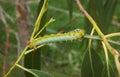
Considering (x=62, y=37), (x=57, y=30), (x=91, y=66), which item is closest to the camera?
(x=62, y=37)

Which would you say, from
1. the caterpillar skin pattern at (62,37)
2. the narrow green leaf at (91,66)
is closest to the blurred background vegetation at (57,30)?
the narrow green leaf at (91,66)

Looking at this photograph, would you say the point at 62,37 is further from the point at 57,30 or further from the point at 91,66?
the point at 57,30

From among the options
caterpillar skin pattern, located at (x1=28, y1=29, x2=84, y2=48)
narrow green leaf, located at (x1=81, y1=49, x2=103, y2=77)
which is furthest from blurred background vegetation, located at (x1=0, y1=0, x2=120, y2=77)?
caterpillar skin pattern, located at (x1=28, y1=29, x2=84, y2=48)

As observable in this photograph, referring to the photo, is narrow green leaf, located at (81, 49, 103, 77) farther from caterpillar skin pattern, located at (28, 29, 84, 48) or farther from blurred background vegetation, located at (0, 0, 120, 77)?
caterpillar skin pattern, located at (28, 29, 84, 48)

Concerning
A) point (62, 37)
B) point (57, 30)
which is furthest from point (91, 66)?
point (57, 30)

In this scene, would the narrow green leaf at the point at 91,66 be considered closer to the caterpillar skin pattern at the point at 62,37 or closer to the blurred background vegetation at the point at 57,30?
the blurred background vegetation at the point at 57,30

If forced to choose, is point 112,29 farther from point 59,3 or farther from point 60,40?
point 60,40
